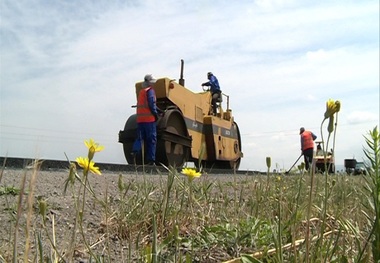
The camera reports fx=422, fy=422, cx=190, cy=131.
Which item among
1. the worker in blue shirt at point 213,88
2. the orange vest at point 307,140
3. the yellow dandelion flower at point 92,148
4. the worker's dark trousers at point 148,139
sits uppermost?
the worker in blue shirt at point 213,88

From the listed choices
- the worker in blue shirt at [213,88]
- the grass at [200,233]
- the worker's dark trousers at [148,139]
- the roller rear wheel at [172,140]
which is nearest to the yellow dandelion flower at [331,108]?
the grass at [200,233]

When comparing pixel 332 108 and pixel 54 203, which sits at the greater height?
pixel 332 108

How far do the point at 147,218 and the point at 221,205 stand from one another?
1.96ft

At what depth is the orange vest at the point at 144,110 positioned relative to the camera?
408 inches

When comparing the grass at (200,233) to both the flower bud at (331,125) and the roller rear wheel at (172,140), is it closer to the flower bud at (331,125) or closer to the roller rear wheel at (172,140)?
the flower bud at (331,125)

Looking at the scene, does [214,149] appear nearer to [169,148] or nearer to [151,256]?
[169,148]

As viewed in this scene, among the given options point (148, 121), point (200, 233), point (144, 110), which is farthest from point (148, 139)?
point (200, 233)

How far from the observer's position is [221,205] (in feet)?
8.28

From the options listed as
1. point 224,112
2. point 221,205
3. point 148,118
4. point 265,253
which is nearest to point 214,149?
point 224,112

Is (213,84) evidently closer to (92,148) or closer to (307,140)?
(307,140)

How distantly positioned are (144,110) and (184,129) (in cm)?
225

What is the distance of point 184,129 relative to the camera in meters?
12.4

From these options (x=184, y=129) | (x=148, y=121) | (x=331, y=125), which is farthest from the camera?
(x=184, y=129)

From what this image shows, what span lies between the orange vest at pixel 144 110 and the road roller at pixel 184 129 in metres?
0.69
